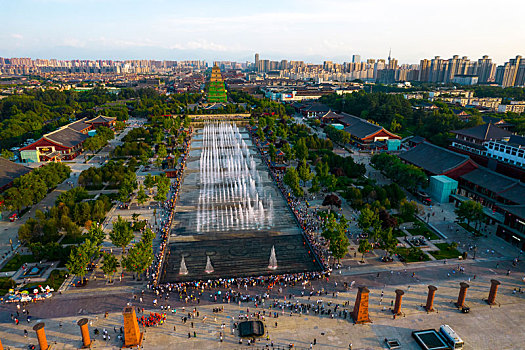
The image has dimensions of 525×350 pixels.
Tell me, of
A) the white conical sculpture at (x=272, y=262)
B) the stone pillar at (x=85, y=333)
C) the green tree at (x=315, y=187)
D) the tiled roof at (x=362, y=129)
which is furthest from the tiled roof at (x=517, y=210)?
the tiled roof at (x=362, y=129)

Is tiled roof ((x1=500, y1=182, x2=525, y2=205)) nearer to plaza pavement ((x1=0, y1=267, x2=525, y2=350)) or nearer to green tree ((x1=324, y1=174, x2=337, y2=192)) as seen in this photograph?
plaza pavement ((x1=0, y1=267, x2=525, y2=350))

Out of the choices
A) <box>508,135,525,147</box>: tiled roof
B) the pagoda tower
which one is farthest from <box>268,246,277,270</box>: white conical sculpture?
the pagoda tower

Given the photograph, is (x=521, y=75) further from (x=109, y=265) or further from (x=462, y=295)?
(x=109, y=265)

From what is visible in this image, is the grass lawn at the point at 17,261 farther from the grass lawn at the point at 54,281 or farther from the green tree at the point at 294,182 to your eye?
the green tree at the point at 294,182

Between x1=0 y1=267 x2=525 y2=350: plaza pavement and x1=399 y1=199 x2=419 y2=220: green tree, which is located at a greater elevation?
x1=399 y1=199 x2=419 y2=220: green tree

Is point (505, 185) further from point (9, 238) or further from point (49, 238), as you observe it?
point (9, 238)

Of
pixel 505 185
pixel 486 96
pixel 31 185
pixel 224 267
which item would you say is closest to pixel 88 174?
pixel 31 185
